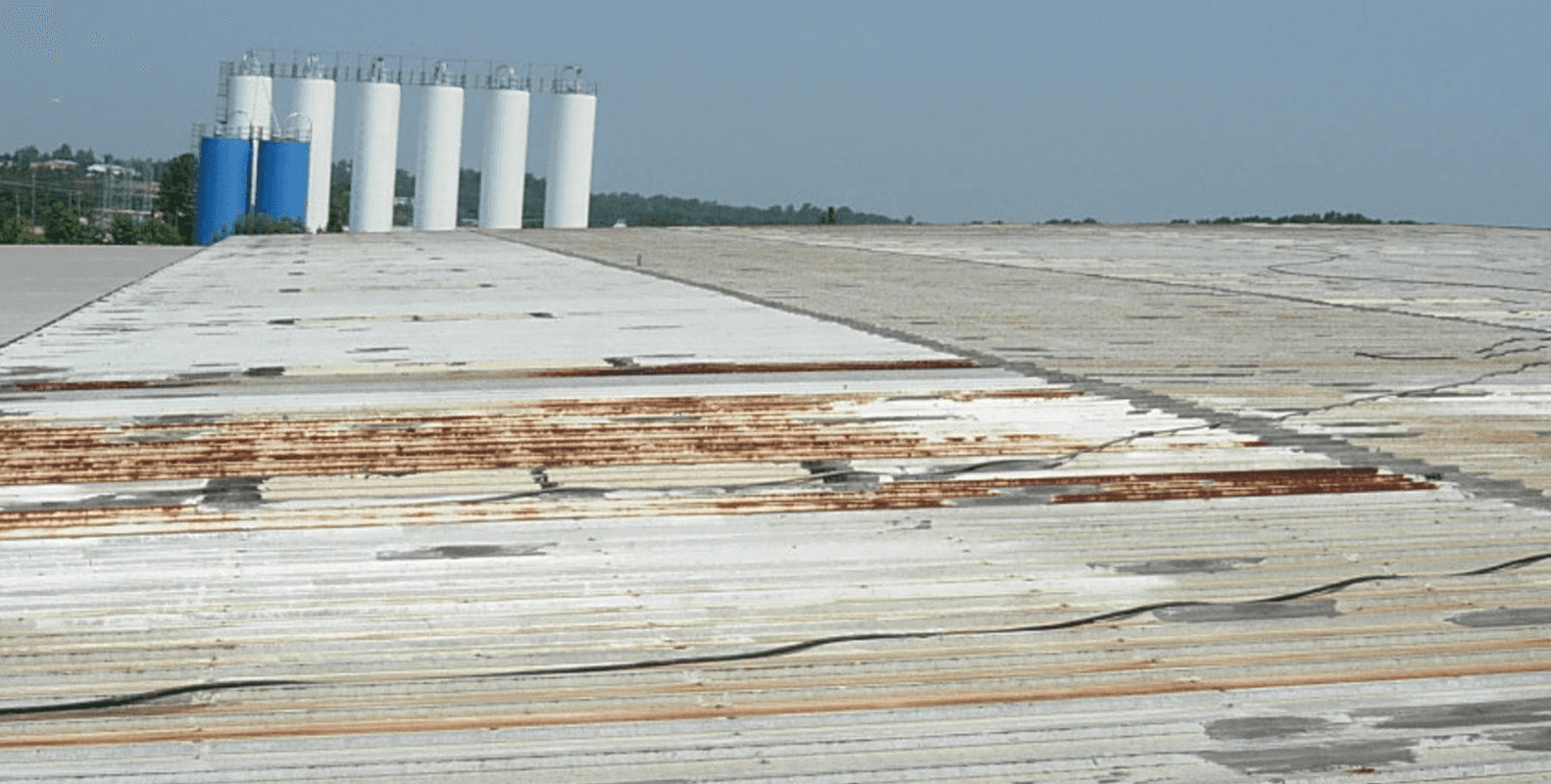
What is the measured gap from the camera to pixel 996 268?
30047mm

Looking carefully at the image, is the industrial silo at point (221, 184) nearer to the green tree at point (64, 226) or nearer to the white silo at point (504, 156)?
the white silo at point (504, 156)

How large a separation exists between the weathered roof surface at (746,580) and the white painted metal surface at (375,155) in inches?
2755

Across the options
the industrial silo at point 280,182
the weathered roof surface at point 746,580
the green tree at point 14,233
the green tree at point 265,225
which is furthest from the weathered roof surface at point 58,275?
the green tree at point 14,233

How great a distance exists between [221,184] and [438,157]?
1092 cm

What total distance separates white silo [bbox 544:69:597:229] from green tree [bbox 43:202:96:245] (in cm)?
3387

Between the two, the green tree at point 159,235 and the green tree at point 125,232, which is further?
the green tree at point 125,232

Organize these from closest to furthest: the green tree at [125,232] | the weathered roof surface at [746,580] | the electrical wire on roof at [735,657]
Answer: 1. the weathered roof surface at [746,580]
2. the electrical wire on roof at [735,657]
3. the green tree at [125,232]

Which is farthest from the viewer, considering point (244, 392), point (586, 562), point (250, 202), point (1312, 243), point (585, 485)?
point (250, 202)

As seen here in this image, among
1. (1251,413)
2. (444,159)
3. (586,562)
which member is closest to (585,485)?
(586,562)

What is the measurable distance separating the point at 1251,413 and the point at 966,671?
5784 millimetres

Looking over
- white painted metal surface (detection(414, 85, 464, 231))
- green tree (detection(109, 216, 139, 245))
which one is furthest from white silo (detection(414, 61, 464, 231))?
green tree (detection(109, 216, 139, 245))

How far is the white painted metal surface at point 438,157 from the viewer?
8181 cm

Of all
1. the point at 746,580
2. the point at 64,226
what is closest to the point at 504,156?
the point at 64,226

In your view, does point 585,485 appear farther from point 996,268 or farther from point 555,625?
point 996,268
